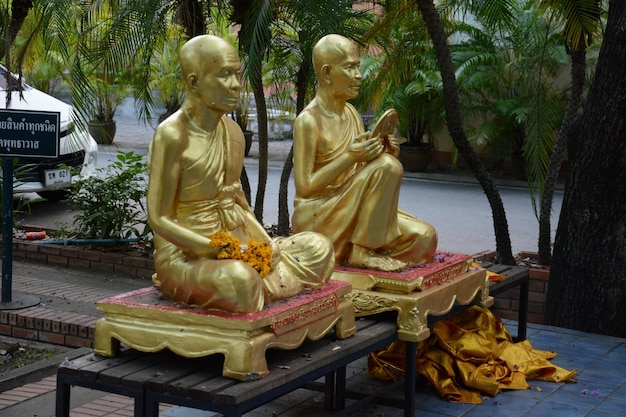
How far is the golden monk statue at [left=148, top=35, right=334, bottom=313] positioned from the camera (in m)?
3.85

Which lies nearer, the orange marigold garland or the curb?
the orange marigold garland

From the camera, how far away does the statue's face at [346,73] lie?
16.2ft

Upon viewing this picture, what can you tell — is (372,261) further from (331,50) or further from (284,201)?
(284,201)

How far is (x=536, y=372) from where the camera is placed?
5.45 m

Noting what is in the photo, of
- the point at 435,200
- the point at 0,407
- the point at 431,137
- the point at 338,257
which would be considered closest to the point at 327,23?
the point at 338,257

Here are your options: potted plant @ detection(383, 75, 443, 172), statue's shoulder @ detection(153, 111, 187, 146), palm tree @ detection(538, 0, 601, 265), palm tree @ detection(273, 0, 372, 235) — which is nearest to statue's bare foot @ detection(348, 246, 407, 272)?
statue's shoulder @ detection(153, 111, 187, 146)

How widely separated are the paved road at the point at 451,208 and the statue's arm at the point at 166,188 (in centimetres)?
536

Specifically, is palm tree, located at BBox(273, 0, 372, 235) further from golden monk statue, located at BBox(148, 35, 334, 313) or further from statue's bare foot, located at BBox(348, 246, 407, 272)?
golden monk statue, located at BBox(148, 35, 334, 313)

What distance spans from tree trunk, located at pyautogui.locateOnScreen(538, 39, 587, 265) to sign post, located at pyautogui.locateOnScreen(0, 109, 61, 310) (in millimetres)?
3732

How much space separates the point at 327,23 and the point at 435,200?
732 cm

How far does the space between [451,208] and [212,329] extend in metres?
9.25

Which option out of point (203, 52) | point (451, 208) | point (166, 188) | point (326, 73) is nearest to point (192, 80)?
point (203, 52)

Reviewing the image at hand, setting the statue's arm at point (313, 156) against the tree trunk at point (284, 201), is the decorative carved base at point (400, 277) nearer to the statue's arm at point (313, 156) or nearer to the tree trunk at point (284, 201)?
the statue's arm at point (313, 156)

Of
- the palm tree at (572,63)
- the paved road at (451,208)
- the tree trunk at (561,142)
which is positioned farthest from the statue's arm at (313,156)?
the paved road at (451,208)
